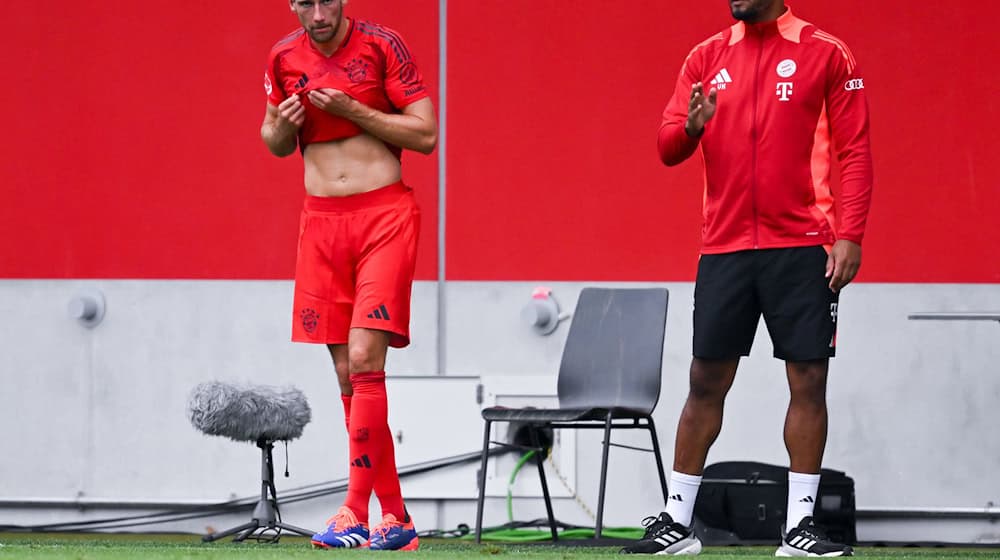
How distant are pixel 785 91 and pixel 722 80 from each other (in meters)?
0.18

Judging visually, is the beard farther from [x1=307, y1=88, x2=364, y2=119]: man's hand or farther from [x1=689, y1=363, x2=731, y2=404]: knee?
[x1=307, y1=88, x2=364, y2=119]: man's hand

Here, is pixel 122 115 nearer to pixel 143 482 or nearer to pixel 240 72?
pixel 240 72

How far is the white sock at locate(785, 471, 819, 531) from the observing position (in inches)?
136

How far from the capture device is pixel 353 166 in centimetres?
384

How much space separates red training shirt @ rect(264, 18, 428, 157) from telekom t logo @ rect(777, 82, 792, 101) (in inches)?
39.7

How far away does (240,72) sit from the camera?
5.68 meters

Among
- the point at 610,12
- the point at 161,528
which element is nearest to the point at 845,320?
the point at 610,12

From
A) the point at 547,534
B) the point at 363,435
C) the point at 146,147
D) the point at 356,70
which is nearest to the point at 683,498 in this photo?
the point at 363,435

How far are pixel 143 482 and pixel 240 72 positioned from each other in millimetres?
1743

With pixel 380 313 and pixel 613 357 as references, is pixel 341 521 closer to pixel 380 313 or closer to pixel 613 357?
pixel 380 313

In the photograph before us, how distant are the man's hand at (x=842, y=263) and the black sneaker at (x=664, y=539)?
0.74m

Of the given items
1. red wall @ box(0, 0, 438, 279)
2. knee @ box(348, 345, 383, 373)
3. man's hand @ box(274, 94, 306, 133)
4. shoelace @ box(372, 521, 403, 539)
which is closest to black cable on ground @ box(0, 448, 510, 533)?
red wall @ box(0, 0, 438, 279)

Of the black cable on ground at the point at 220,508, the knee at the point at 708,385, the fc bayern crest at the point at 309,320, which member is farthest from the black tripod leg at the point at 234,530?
the knee at the point at 708,385

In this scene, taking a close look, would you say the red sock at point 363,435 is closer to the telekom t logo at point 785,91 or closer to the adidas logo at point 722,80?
the adidas logo at point 722,80
